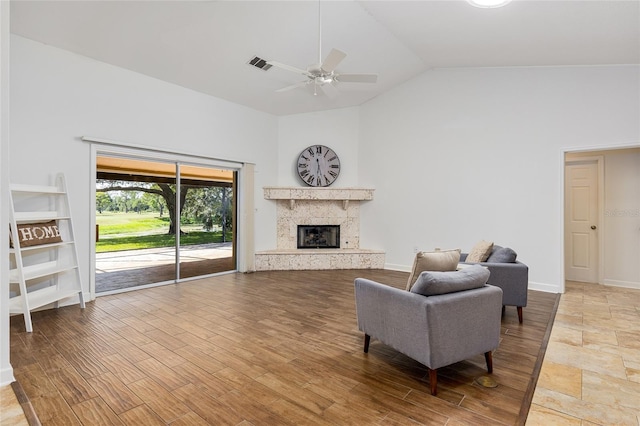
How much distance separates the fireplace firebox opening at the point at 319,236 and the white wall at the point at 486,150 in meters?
0.62

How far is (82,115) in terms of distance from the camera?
13.7 feet

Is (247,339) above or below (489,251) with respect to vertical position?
below

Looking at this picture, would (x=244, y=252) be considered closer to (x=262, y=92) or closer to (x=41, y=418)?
(x=262, y=92)

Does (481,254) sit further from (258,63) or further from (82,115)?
(82,115)

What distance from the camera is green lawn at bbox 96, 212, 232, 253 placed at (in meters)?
4.85

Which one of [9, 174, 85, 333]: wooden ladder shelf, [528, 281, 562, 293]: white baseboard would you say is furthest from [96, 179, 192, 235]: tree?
[528, 281, 562, 293]: white baseboard

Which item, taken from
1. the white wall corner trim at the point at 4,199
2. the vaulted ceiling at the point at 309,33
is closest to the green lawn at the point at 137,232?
the vaulted ceiling at the point at 309,33

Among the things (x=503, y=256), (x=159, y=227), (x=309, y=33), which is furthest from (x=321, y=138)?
(x=503, y=256)

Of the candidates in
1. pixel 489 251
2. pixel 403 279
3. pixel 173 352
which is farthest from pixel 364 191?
pixel 173 352

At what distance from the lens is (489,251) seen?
3.97 meters

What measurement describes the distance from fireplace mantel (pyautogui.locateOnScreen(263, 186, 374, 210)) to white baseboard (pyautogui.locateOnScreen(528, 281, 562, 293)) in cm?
323

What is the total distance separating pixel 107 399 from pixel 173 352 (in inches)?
27.6

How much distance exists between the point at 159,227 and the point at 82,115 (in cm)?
200

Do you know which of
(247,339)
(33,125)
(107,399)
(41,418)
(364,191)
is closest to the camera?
(41,418)
